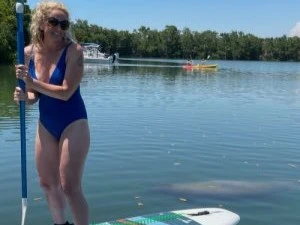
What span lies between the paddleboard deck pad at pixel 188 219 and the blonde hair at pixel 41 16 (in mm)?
2323

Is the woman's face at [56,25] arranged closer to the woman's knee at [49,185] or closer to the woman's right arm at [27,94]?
the woman's right arm at [27,94]

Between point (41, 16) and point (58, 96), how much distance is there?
2.38 ft

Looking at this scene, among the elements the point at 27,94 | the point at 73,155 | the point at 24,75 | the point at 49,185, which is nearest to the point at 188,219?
the point at 49,185

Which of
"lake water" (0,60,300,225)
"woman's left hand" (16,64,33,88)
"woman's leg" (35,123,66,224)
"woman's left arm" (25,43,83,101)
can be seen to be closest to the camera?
"woman's left arm" (25,43,83,101)

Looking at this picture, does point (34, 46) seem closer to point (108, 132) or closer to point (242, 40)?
point (108, 132)

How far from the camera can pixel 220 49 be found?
164125 mm

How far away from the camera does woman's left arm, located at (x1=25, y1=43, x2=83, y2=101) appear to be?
445cm

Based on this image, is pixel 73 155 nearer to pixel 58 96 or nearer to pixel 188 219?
pixel 58 96

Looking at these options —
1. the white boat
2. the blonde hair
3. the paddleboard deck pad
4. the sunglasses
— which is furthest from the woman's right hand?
the white boat

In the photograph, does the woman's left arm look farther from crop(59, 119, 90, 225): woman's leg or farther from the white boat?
the white boat

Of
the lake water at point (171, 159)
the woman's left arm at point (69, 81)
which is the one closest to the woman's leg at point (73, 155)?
the woman's left arm at point (69, 81)

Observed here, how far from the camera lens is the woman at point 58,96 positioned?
14.8 feet

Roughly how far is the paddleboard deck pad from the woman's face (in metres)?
2.36

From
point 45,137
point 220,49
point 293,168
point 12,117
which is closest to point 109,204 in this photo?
point 45,137
